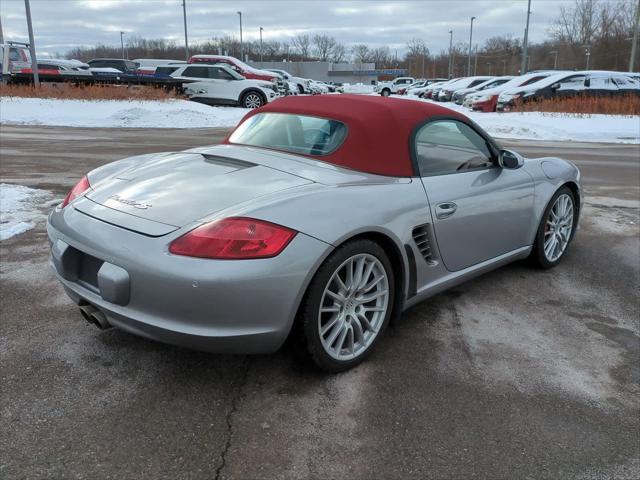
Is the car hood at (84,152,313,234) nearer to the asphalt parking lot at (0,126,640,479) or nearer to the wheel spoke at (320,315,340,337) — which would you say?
the wheel spoke at (320,315,340,337)

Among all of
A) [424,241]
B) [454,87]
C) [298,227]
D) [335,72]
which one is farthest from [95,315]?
[335,72]

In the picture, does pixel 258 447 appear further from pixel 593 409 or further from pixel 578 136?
pixel 578 136

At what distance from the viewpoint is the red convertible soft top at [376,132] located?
3.33m

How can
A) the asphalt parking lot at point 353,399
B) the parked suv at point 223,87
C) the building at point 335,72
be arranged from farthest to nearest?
the building at point 335,72, the parked suv at point 223,87, the asphalt parking lot at point 353,399

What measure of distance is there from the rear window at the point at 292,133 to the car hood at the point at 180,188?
377 mm

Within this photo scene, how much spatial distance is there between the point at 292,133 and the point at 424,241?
1.11 m

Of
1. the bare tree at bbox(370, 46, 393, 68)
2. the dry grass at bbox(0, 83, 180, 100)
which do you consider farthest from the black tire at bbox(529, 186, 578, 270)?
the bare tree at bbox(370, 46, 393, 68)

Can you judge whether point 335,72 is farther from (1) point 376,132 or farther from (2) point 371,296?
(2) point 371,296

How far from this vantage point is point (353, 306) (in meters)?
3.00

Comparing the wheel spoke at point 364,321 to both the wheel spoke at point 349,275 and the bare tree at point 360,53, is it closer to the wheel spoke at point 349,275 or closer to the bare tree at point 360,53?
the wheel spoke at point 349,275

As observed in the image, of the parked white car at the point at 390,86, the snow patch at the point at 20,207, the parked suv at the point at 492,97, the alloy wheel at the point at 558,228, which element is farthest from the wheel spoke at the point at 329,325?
the parked white car at the point at 390,86

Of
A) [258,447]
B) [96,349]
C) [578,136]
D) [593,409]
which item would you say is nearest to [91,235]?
[96,349]

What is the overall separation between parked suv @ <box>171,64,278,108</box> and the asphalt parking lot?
18783mm

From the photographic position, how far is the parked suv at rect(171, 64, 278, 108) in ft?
72.5
